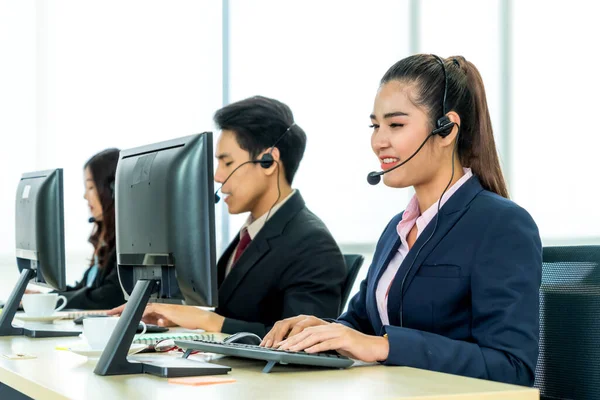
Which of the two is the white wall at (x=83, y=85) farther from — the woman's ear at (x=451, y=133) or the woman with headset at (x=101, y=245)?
the woman's ear at (x=451, y=133)

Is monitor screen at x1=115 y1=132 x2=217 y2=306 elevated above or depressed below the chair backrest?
above

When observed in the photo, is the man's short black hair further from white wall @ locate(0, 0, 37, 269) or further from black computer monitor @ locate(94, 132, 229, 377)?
white wall @ locate(0, 0, 37, 269)

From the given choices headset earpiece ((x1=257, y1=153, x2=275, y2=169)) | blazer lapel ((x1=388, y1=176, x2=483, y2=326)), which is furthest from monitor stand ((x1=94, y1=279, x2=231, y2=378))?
headset earpiece ((x1=257, y1=153, x2=275, y2=169))

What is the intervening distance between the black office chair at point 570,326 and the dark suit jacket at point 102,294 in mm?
2034

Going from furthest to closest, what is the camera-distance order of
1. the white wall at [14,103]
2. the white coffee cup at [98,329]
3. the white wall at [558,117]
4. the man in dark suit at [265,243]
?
the white wall at [558,117], the white wall at [14,103], the man in dark suit at [265,243], the white coffee cup at [98,329]

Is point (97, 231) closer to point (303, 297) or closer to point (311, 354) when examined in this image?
point (303, 297)

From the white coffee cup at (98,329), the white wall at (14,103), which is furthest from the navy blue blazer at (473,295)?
the white wall at (14,103)

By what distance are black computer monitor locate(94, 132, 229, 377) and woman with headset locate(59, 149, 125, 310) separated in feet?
5.73

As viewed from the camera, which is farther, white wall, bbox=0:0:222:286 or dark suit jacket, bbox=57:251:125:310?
white wall, bbox=0:0:222:286

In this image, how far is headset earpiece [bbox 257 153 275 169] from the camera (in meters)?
2.68

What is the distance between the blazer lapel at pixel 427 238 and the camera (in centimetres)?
174

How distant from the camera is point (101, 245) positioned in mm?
3441

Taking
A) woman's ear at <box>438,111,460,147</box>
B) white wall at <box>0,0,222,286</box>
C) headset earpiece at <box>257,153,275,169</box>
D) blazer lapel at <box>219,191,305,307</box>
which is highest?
white wall at <box>0,0,222,286</box>

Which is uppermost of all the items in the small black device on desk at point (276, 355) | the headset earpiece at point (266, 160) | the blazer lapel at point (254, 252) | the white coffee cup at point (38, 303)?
the headset earpiece at point (266, 160)
